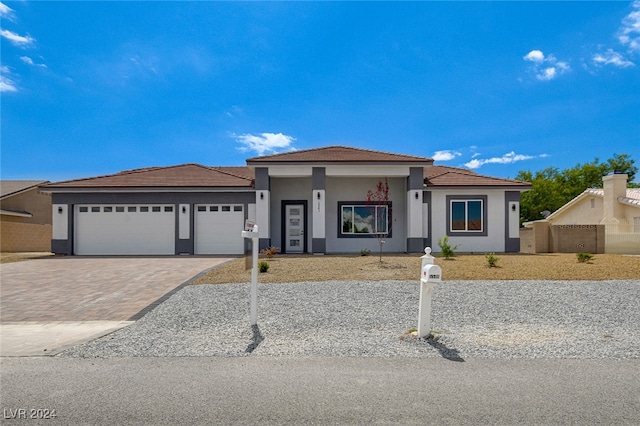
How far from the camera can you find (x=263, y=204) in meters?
17.0

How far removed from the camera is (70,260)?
52.2 ft

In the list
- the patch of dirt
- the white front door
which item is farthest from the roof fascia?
the patch of dirt

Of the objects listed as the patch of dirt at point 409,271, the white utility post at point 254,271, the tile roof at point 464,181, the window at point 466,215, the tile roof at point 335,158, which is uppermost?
the tile roof at point 335,158

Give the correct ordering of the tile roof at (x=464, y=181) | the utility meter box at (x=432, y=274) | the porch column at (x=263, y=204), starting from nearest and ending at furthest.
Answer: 1. the utility meter box at (x=432, y=274)
2. the porch column at (x=263, y=204)
3. the tile roof at (x=464, y=181)

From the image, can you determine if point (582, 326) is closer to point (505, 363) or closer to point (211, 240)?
point (505, 363)

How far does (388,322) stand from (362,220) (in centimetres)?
1178

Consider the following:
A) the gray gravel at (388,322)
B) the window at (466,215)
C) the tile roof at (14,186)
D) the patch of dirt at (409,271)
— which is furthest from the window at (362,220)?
the tile roof at (14,186)

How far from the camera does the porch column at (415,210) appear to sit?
16938 mm

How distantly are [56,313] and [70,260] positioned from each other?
969 centimetres

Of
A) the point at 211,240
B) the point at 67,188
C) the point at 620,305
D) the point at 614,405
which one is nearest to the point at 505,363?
the point at 614,405

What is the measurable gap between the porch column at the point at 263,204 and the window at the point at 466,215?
27.1 feet

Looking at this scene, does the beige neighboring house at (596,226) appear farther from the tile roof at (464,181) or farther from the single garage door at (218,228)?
the single garage door at (218,228)

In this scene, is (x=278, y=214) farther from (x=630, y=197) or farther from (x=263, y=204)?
(x=630, y=197)

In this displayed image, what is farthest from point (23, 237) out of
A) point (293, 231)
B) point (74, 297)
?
point (74, 297)
